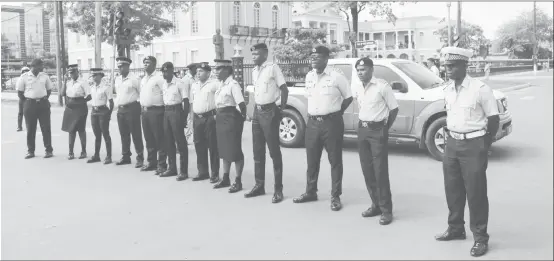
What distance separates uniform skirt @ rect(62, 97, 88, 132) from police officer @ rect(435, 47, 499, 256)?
7.08 meters

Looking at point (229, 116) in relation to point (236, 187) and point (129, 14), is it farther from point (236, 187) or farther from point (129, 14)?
point (129, 14)

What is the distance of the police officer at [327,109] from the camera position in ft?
20.3

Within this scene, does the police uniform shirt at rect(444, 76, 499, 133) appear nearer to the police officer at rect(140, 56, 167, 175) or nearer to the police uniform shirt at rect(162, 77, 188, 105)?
the police uniform shirt at rect(162, 77, 188, 105)

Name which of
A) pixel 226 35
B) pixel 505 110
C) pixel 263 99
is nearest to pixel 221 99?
pixel 263 99

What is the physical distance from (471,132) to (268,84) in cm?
274

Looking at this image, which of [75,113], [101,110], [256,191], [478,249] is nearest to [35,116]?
[75,113]

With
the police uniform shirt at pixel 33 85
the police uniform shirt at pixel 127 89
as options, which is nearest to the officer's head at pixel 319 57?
the police uniform shirt at pixel 127 89

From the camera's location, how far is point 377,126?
5.64 m

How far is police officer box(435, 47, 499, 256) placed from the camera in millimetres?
4598

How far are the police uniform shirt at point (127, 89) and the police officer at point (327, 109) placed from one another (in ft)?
12.5

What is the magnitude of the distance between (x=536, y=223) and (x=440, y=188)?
177cm

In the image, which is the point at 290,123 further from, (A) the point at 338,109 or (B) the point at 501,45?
(B) the point at 501,45

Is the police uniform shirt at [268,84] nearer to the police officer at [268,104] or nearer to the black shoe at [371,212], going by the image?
the police officer at [268,104]

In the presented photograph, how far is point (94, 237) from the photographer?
17.3ft
